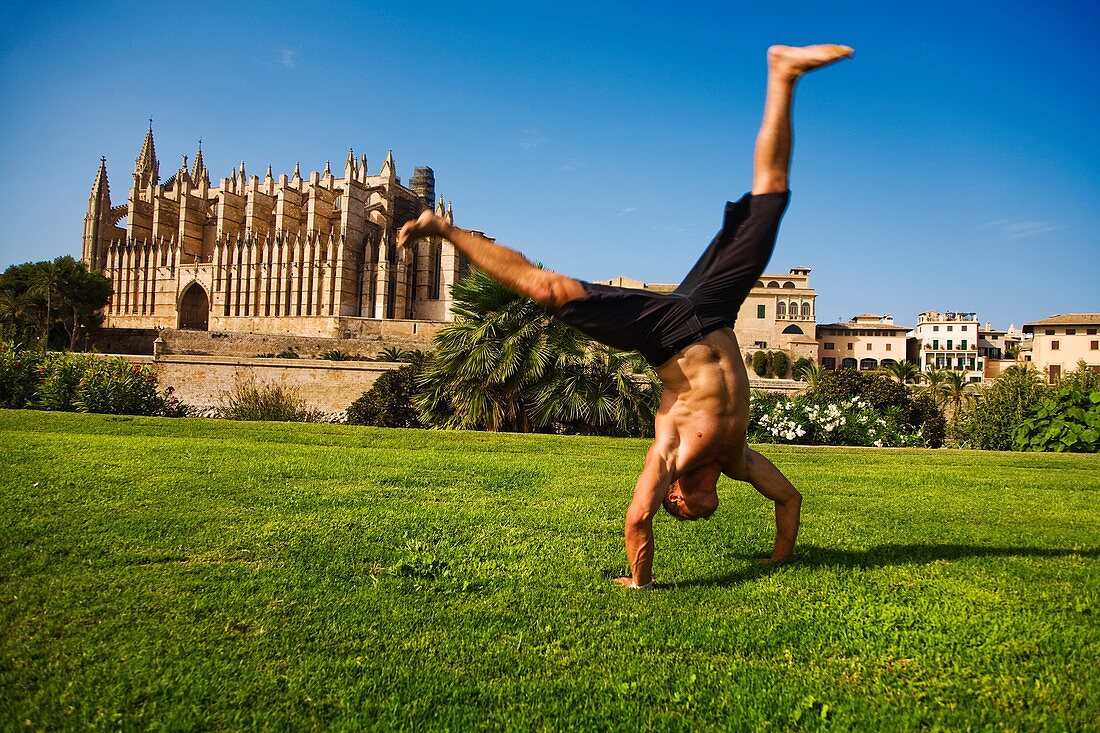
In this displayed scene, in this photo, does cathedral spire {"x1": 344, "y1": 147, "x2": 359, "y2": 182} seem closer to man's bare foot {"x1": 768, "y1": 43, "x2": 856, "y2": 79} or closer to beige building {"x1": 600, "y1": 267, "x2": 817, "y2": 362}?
beige building {"x1": 600, "y1": 267, "x2": 817, "y2": 362}

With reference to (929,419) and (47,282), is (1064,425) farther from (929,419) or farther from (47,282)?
(47,282)

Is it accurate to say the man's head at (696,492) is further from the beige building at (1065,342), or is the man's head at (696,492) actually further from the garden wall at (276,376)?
the beige building at (1065,342)

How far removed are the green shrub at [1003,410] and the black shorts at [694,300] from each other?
1222 cm

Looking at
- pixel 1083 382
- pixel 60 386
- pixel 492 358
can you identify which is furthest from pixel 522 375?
pixel 1083 382

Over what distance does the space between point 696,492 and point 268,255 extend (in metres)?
56.2

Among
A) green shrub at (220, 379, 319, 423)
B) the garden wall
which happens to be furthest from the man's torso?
the garden wall

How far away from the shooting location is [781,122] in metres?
3.05

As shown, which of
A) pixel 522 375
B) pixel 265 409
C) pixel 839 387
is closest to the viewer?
pixel 522 375

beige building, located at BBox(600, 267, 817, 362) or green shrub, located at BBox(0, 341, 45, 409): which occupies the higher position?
beige building, located at BBox(600, 267, 817, 362)

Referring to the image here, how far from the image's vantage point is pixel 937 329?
72000 millimetres

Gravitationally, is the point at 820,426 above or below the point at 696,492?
below

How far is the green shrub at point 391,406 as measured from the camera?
52.1 feet

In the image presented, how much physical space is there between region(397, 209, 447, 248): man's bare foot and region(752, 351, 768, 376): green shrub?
162ft

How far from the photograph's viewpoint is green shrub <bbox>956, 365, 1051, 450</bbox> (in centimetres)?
1290
